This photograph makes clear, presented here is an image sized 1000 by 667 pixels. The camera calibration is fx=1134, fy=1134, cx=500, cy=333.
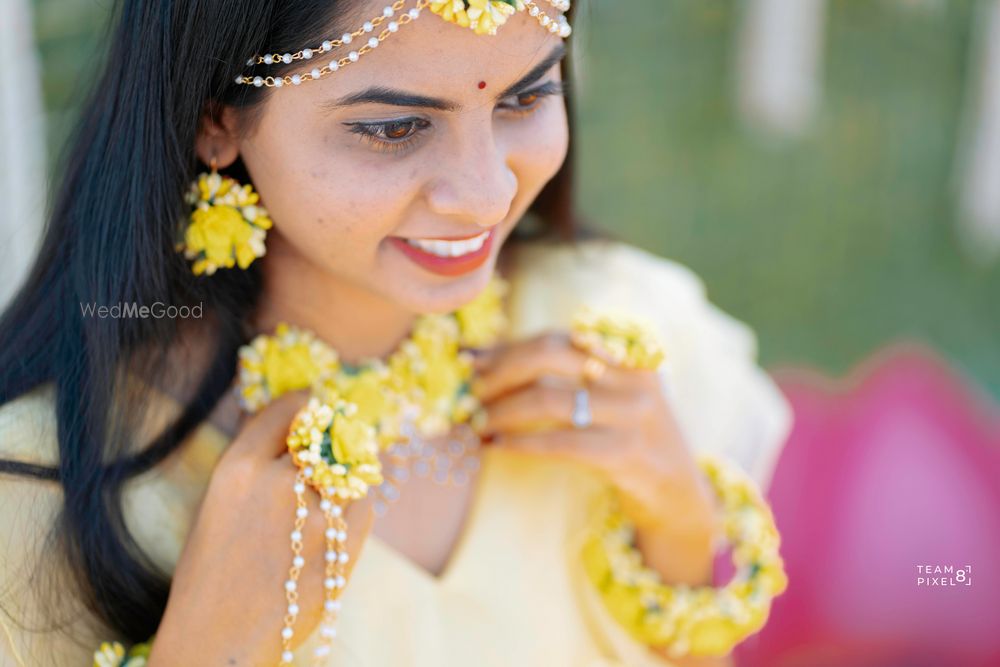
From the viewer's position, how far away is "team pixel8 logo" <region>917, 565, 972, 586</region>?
257cm

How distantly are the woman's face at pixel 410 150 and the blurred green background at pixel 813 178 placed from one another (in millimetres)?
2772

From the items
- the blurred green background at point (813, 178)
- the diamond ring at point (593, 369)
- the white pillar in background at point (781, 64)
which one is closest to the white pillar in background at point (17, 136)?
the diamond ring at point (593, 369)

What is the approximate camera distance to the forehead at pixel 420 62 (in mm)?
1354

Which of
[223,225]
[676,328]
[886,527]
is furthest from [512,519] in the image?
[886,527]

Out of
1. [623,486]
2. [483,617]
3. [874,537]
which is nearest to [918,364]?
[874,537]

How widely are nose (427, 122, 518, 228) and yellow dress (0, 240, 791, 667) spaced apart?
49 cm

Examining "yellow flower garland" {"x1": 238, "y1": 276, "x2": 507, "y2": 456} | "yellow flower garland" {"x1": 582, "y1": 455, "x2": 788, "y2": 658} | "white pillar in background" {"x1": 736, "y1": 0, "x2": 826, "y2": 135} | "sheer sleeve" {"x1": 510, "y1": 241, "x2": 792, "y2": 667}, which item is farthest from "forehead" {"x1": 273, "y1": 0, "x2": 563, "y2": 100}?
"white pillar in background" {"x1": 736, "y1": 0, "x2": 826, "y2": 135}

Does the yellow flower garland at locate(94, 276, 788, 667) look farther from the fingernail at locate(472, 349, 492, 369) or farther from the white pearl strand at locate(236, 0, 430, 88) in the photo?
the white pearl strand at locate(236, 0, 430, 88)

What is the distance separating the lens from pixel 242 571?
1394 millimetres

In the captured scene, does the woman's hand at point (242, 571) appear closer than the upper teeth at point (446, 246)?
Yes

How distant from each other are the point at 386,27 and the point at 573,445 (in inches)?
27.4

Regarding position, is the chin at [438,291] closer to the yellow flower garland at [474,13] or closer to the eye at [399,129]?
the eye at [399,129]

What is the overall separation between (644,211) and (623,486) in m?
A: 2.85

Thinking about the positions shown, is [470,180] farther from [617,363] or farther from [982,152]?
[982,152]
